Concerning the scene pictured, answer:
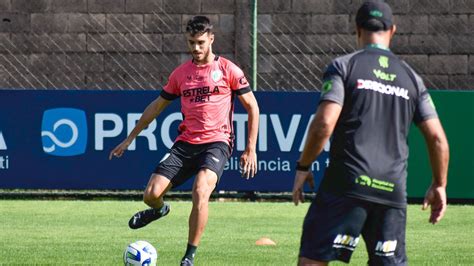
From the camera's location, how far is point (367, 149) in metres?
6.64

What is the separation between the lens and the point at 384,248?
264 inches

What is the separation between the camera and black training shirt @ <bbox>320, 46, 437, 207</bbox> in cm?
657

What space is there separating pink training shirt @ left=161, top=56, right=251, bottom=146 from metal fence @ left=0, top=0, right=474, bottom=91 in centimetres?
781

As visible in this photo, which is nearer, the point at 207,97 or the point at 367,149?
the point at 367,149

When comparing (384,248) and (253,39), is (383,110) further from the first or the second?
(253,39)

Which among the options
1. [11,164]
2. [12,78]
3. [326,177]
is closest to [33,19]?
[12,78]

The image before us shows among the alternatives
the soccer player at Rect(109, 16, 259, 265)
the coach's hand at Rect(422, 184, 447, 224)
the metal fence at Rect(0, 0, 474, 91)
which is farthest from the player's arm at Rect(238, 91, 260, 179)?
the metal fence at Rect(0, 0, 474, 91)

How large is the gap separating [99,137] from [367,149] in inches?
443

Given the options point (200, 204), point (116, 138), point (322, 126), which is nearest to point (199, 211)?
point (200, 204)

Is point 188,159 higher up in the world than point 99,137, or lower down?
higher up

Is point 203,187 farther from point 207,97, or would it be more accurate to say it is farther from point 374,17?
point 374,17

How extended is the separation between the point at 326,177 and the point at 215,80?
4.33 m

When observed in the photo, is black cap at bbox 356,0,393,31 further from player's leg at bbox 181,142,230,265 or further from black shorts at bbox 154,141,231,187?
black shorts at bbox 154,141,231,187

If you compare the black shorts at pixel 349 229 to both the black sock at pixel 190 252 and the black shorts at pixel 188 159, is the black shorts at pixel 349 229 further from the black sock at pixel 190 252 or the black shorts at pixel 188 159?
the black shorts at pixel 188 159
